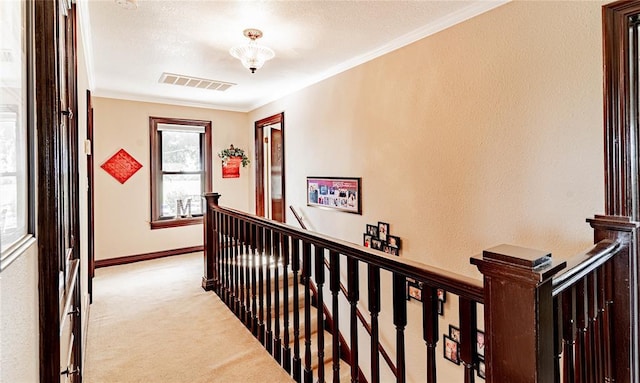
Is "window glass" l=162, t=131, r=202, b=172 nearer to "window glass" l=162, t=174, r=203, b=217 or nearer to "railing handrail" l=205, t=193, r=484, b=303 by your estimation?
"window glass" l=162, t=174, r=203, b=217

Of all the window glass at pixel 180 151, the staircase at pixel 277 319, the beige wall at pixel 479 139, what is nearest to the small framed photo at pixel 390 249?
the beige wall at pixel 479 139

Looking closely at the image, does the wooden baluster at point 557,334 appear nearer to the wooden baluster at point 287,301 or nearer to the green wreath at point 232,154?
the wooden baluster at point 287,301

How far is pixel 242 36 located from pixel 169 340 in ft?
8.13

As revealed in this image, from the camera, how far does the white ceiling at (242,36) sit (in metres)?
2.34

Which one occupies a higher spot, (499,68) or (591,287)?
(499,68)

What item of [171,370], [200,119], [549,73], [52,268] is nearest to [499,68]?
[549,73]

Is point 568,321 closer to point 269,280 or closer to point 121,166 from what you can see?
point 269,280

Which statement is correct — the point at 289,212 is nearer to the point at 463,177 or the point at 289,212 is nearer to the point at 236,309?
the point at 236,309

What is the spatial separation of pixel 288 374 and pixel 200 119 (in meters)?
4.48

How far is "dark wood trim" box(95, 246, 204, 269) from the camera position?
4.61 m

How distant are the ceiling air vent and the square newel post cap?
397 centimetres

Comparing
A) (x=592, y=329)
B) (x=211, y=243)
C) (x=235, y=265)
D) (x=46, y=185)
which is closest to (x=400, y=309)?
(x=592, y=329)

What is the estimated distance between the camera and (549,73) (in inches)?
78.7

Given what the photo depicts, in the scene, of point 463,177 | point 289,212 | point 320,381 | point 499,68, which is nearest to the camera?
point 320,381
